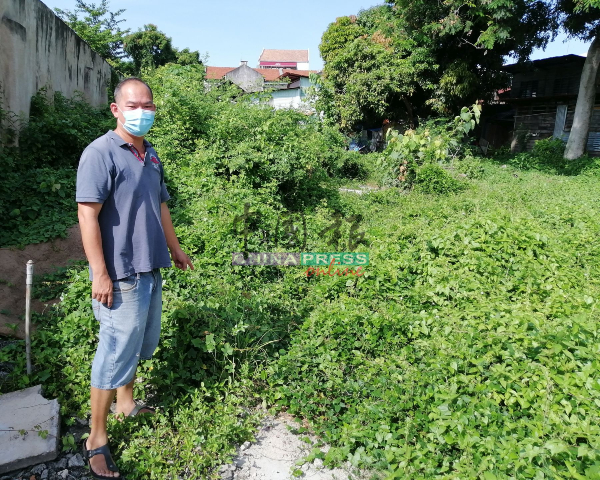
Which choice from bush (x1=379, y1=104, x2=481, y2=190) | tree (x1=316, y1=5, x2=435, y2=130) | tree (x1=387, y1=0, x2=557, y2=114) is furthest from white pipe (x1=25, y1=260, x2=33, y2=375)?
tree (x1=387, y1=0, x2=557, y2=114)

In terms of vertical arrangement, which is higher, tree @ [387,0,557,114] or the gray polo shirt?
tree @ [387,0,557,114]

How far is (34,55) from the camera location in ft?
24.2

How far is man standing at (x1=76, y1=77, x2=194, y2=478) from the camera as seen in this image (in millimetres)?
2041

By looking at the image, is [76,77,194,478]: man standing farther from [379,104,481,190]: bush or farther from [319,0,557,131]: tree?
[319,0,557,131]: tree

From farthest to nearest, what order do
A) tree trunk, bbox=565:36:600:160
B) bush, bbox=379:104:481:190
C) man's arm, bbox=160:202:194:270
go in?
1. tree trunk, bbox=565:36:600:160
2. bush, bbox=379:104:481:190
3. man's arm, bbox=160:202:194:270

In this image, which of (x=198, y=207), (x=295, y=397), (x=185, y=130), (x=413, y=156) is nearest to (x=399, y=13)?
(x=413, y=156)

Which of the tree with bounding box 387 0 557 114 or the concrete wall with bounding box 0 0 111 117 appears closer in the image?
the concrete wall with bounding box 0 0 111 117

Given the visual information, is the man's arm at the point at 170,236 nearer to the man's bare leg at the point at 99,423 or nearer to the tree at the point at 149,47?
the man's bare leg at the point at 99,423

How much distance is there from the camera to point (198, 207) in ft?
17.1

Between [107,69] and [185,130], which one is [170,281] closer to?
[185,130]

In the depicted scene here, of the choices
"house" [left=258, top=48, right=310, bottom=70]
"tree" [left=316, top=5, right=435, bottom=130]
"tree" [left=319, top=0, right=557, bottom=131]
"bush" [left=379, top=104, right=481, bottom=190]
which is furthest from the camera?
"house" [left=258, top=48, right=310, bottom=70]

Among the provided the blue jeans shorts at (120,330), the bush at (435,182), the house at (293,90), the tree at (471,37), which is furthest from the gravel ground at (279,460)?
the house at (293,90)

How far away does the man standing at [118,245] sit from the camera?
2041mm

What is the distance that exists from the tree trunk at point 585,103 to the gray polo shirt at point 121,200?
16140 mm
